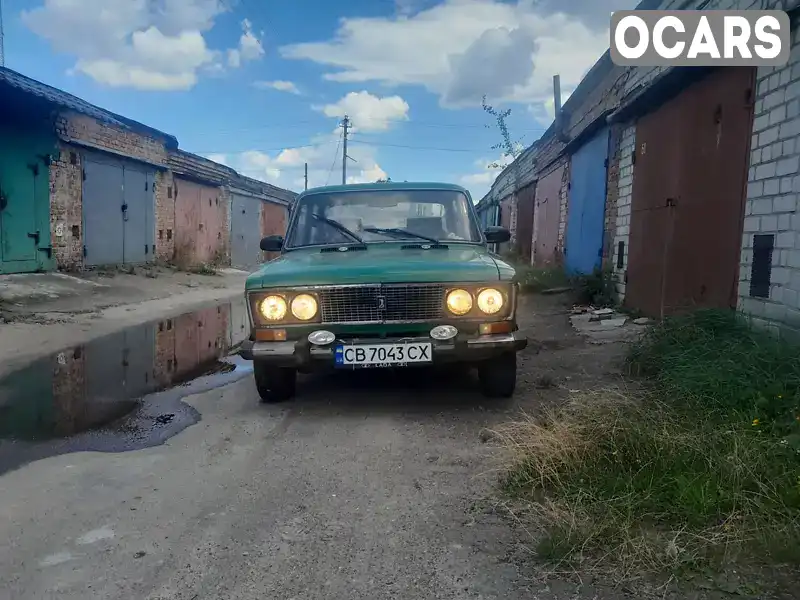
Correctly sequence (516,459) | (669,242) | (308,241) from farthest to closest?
(669,242)
(308,241)
(516,459)

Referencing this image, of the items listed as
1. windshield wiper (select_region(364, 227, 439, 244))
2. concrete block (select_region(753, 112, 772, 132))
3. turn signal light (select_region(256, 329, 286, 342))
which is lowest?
turn signal light (select_region(256, 329, 286, 342))

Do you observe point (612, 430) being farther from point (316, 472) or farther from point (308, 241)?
point (308, 241)

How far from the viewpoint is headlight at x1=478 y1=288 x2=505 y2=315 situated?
3797 millimetres

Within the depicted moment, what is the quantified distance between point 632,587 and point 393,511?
971mm

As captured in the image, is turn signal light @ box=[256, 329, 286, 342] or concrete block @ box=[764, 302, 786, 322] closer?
turn signal light @ box=[256, 329, 286, 342]

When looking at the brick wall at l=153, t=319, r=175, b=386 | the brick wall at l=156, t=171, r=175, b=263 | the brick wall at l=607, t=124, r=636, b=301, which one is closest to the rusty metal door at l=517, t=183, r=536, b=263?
the brick wall at l=607, t=124, r=636, b=301

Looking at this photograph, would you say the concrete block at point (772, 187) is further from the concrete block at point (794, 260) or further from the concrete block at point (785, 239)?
the concrete block at point (794, 260)

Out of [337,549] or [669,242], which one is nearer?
[337,549]

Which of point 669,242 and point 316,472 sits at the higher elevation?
point 669,242

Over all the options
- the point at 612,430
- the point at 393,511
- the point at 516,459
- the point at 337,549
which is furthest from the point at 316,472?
the point at 612,430

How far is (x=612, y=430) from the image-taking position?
2.89 m

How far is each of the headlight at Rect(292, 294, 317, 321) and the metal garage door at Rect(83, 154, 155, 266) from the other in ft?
33.1

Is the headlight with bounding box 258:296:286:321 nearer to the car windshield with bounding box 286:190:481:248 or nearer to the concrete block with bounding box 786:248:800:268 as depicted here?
the car windshield with bounding box 286:190:481:248

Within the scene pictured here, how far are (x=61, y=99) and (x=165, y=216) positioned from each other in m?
4.91
